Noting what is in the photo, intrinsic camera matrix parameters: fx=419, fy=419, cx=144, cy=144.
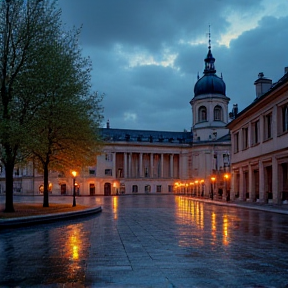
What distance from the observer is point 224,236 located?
46.8ft

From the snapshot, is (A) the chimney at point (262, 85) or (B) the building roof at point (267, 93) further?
(A) the chimney at point (262, 85)

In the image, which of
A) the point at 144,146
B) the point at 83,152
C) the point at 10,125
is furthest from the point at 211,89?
the point at 10,125

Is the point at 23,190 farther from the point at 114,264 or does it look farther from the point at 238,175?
the point at 114,264

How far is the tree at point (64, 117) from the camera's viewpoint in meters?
24.2

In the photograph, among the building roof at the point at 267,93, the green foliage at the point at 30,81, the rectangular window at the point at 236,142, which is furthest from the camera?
the rectangular window at the point at 236,142

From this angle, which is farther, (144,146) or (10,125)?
(144,146)

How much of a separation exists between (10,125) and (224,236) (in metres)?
12.7

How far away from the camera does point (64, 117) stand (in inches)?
1024

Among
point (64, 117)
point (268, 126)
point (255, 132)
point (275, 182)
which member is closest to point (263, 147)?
point (268, 126)

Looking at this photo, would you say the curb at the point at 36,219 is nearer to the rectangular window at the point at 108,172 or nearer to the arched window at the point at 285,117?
the arched window at the point at 285,117

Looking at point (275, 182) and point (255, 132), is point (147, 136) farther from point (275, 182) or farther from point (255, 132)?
point (275, 182)

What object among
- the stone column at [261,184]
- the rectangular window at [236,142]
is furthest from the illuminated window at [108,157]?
the stone column at [261,184]

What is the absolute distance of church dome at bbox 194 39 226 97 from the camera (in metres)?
104

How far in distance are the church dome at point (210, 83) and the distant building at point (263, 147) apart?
55017mm
